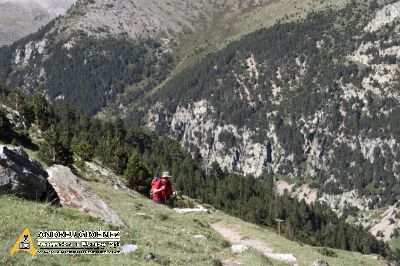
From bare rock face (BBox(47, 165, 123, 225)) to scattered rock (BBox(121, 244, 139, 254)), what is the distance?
5.28 meters

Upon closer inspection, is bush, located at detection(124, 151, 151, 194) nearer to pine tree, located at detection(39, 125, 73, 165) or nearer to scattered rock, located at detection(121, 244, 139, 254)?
pine tree, located at detection(39, 125, 73, 165)

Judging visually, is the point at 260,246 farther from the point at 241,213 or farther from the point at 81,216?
the point at 241,213

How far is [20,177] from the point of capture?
24109 mm

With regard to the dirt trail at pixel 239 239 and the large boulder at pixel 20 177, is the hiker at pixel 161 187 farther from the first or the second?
the large boulder at pixel 20 177

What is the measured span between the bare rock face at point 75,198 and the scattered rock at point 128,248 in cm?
528

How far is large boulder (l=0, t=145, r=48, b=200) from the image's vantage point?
2331cm

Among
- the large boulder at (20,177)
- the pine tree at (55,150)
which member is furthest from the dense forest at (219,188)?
the large boulder at (20,177)

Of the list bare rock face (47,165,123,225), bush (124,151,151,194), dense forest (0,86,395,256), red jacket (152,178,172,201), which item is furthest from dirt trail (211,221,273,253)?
dense forest (0,86,395,256)

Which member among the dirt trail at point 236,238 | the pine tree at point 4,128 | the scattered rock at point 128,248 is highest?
the pine tree at point 4,128

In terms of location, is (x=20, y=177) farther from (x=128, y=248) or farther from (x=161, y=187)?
(x=161, y=187)

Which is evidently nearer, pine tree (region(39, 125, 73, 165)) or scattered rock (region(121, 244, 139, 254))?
scattered rock (region(121, 244, 139, 254))

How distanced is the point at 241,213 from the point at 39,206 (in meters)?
139

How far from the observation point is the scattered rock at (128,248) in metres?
19.6

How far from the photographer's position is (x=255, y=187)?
197m
